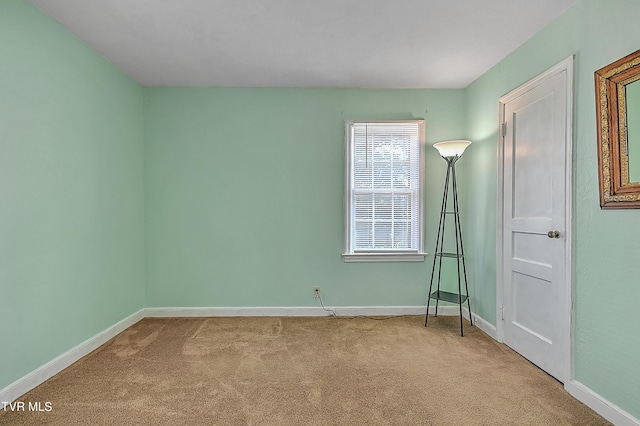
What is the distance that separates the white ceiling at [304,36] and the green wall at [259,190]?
28 cm

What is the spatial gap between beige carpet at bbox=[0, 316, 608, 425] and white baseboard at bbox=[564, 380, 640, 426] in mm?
45

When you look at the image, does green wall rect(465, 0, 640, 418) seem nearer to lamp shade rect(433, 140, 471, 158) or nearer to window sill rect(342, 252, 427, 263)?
lamp shade rect(433, 140, 471, 158)

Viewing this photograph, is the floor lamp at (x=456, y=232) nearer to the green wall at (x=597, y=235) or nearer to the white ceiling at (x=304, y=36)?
the white ceiling at (x=304, y=36)

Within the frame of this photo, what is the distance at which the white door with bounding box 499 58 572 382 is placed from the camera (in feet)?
7.61

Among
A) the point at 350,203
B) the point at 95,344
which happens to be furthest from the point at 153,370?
the point at 350,203

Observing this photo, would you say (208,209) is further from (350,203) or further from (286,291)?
(350,203)

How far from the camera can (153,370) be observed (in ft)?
8.27

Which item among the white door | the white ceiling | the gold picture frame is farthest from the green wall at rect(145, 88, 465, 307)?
the gold picture frame

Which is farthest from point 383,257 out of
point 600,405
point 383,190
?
point 600,405

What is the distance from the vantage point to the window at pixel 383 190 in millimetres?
3770

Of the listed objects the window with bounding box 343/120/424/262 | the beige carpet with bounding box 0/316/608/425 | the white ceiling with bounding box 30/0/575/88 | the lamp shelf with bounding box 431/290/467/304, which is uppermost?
the white ceiling with bounding box 30/0/575/88

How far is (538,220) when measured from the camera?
8.50ft

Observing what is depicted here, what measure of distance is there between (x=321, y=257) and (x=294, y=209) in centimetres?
63

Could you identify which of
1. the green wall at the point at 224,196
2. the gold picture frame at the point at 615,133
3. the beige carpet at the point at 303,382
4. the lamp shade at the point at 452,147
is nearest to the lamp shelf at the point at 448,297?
the green wall at the point at 224,196
